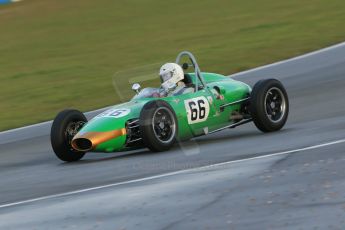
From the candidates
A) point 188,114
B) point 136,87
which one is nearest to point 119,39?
point 136,87

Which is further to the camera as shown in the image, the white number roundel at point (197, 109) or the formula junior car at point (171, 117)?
the white number roundel at point (197, 109)

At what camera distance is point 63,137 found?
10.6 meters

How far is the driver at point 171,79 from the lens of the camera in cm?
1100

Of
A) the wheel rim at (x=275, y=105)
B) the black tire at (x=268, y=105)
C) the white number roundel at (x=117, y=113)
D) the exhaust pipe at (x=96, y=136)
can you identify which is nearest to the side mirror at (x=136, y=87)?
the white number roundel at (x=117, y=113)

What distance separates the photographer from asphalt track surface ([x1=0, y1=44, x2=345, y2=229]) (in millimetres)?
6570

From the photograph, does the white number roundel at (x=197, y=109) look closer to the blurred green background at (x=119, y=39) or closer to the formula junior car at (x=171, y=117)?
the formula junior car at (x=171, y=117)

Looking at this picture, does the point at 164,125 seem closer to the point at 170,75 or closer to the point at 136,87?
the point at 170,75

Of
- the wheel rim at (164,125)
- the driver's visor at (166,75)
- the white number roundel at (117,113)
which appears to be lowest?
the wheel rim at (164,125)

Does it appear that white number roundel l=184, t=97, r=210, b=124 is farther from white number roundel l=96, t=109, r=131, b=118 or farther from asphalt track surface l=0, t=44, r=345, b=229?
white number roundel l=96, t=109, r=131, b=118

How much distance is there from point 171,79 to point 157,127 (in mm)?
1034

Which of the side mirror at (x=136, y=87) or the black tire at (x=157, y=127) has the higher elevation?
the side mirror at (x=136, y=87)

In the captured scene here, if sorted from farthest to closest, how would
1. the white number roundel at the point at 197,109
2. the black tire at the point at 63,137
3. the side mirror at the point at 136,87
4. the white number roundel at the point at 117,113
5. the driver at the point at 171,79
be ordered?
1. the side mirror at the point at 136,87
2. the driver at the point at 171,79
3. the white number roundel at the point at 197,109
4. the black tire at the point at 63,137
5. the white number roundel at the point at 117,113

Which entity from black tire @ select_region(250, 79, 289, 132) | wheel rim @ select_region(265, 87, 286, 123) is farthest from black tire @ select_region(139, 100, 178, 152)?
wheel rim @ select_region(265, 87, 286, 123)

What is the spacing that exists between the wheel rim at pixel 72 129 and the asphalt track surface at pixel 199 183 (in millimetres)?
314
